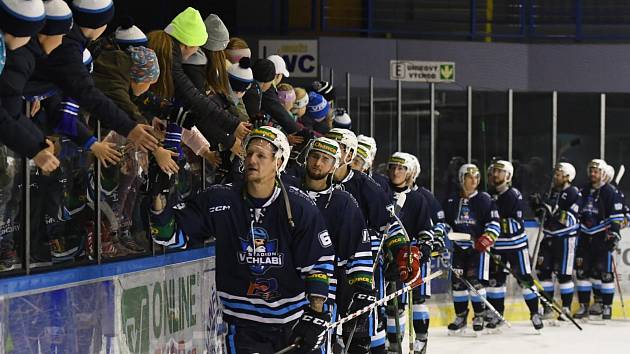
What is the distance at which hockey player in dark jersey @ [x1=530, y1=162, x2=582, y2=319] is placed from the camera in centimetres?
1313

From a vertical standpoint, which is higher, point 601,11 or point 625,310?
point 601,11

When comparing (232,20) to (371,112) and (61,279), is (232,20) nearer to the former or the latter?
(371,112)

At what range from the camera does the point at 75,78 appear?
15.2ft

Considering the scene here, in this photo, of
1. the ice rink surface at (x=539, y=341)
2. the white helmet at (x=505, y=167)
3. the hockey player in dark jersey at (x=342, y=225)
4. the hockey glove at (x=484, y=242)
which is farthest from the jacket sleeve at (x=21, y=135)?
the white helmet at (x=505, y=167)

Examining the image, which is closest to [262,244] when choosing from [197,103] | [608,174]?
[197,103]

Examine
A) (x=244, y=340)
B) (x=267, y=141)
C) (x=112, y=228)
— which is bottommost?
(x=244, y=340)

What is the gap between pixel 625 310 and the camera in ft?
45.5

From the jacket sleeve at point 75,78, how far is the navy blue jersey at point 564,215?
8.97m

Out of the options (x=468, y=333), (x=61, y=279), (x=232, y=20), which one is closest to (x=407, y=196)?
(x=468, y=333)

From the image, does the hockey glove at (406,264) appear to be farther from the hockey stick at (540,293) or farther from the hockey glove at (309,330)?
the hockey stick at (540,293)

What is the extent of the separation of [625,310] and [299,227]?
30.2ft

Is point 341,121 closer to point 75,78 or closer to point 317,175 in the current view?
point 317,175

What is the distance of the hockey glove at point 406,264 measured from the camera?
7820 mm

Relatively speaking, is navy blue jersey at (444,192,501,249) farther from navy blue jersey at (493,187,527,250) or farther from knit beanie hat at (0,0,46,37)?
knit beanie hat at (0,0,46,37)
